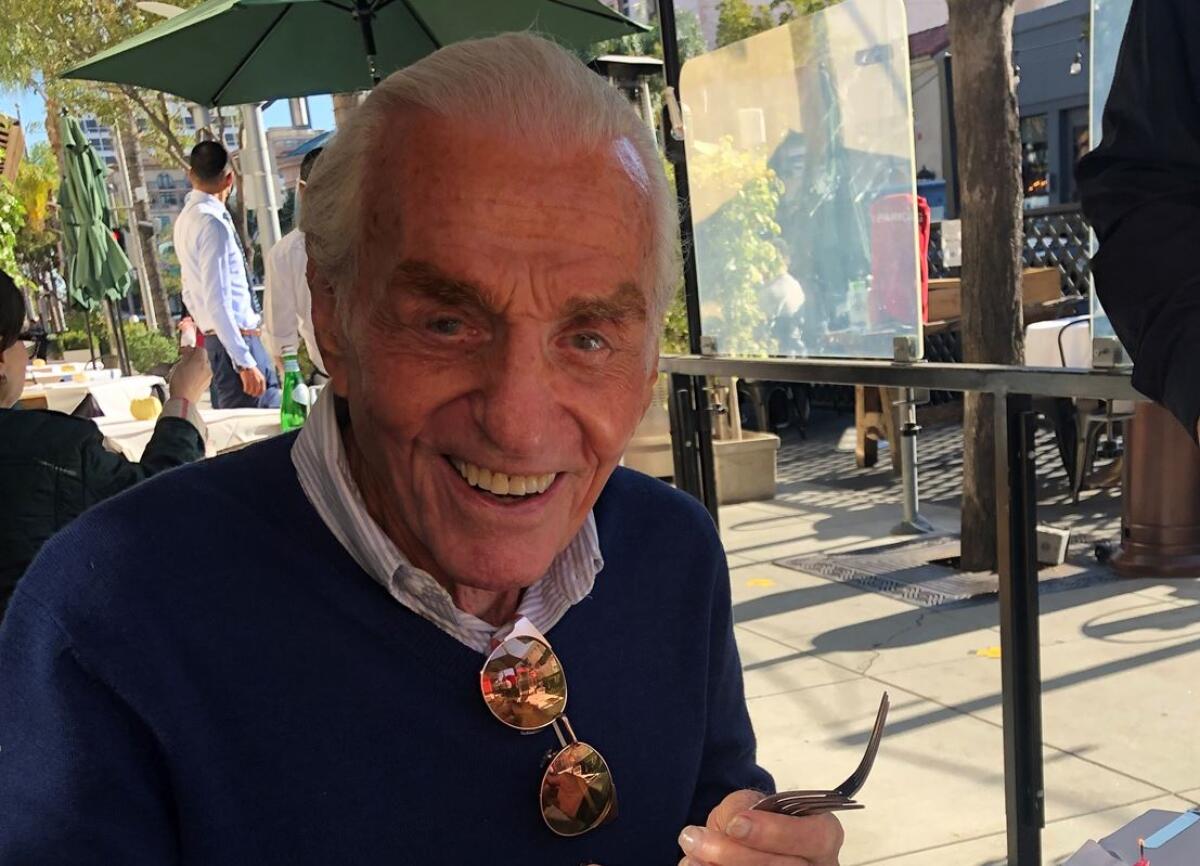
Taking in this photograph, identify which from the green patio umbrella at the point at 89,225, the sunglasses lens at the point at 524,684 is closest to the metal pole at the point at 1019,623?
the sunglasses lens at the point at 524,684

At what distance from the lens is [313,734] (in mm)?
1170

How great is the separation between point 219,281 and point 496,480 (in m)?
5.96

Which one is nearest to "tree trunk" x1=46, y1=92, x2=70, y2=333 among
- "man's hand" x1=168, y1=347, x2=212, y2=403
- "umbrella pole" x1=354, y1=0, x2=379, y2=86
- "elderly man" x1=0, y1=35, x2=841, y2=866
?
"umbrella pole" x1=354, y1=0, x2=379, y2=86

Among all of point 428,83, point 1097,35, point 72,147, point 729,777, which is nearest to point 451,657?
point 729,777

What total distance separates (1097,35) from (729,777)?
185 cm

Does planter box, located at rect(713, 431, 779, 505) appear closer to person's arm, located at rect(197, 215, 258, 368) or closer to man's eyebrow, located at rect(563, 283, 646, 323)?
person's arm, located at rect(197, 215, 258, 368)

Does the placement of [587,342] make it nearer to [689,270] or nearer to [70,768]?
[70,768]

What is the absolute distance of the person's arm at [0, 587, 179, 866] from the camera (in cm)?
105

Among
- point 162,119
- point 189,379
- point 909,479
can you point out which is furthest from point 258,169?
point 162,119

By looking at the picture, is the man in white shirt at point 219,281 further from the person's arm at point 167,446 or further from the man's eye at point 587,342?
the man's eye at point 587,342

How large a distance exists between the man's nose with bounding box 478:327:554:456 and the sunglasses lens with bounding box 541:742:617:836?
1.21ft

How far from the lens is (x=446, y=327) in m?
1.20

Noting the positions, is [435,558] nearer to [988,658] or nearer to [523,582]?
[523,582]

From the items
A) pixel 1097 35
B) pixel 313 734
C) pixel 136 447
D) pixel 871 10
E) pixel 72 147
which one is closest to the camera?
A: pixel 313 734
